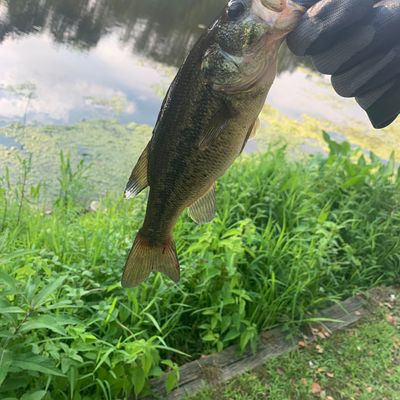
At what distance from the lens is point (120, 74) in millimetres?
7949

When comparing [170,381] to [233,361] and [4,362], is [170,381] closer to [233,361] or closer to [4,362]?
[233,361]

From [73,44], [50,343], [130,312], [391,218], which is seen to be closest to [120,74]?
[73,44]

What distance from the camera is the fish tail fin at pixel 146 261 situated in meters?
1.98

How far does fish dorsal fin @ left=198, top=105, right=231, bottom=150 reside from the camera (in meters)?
1.64

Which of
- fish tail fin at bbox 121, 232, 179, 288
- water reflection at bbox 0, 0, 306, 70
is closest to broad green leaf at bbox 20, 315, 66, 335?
fish tail fin at bbox 121, 232, 179, 288

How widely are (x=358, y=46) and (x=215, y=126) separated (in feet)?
1.91

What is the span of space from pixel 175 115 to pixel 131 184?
1.05ft

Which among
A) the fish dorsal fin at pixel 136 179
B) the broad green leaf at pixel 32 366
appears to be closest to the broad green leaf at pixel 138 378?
the broad green leaf at pixel 32 366

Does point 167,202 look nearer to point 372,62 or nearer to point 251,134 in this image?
point 251,134

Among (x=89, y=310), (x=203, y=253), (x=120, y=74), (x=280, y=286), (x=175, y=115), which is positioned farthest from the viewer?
(x=120, y=74)

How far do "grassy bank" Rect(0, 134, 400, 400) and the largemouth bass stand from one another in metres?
0.70

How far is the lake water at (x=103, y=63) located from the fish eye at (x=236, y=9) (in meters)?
4.78

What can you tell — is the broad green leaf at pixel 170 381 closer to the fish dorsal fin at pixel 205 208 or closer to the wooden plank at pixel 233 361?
the wooden plank at pixel 233 361

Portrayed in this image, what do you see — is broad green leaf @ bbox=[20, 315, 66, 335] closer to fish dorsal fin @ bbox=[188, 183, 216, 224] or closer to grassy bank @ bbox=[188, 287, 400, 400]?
fish dorsal fin @ bbox=[188, 183, 216, 224]
